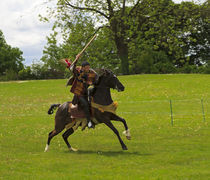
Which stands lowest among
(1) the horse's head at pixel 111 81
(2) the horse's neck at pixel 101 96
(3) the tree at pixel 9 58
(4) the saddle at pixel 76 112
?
(4) the saddle at pixel 76 112

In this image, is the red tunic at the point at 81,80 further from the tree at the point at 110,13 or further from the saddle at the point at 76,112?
the tree at the point at 110,13

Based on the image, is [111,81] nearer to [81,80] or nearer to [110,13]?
[81,80]

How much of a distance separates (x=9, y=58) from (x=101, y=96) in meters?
76.4

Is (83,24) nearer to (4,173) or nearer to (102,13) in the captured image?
(102,13)

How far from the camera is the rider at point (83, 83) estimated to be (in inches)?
482

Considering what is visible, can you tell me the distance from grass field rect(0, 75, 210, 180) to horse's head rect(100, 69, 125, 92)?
2188 mm

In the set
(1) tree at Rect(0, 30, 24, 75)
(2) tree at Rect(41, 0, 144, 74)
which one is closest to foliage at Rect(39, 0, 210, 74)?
(2) tree at Rect(41, 0, 144, 74)

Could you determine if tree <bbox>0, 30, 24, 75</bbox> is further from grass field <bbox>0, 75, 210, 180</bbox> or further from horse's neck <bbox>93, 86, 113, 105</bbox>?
horse's neck <bbox>93, 86, 113, 105</bbox>

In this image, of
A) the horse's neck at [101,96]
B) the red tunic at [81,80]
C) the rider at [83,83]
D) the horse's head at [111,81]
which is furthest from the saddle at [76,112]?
the horse's head at [111,81]

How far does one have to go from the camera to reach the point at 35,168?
10289 mm

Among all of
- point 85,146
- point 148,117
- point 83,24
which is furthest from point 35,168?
point 83,24

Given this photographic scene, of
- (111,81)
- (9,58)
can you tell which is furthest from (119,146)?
(9,58)

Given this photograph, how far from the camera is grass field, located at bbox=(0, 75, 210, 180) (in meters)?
9.59

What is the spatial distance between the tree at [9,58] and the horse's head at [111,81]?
71.3m
